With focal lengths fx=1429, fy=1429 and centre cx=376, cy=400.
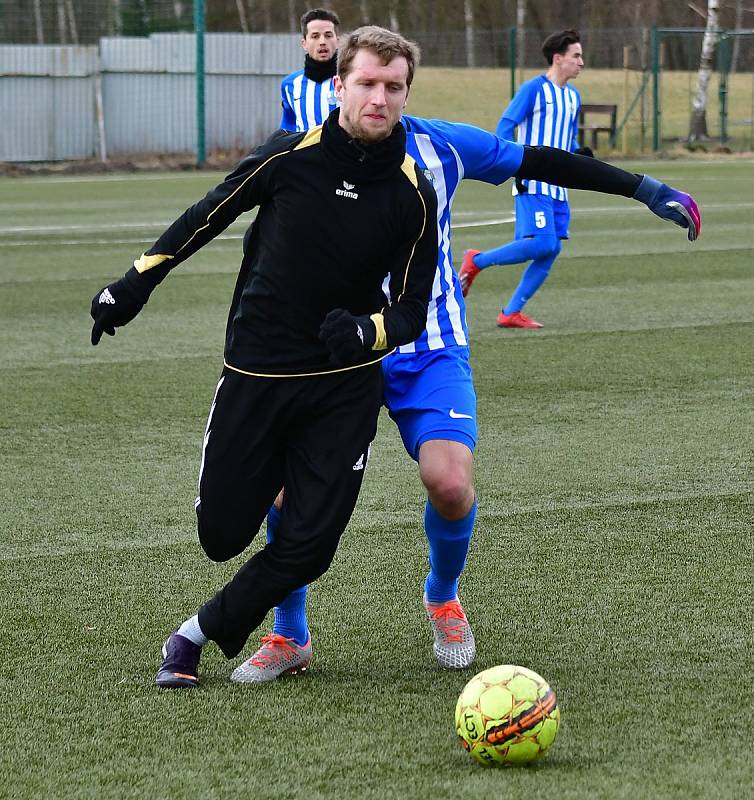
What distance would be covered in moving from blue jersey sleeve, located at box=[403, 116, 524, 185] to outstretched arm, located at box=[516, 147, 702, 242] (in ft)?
0.17

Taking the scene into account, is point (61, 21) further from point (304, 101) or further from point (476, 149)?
point (476, 149)

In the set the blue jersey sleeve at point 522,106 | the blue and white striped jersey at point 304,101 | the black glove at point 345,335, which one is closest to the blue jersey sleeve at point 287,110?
the blue and white striped jersey at point 304,101

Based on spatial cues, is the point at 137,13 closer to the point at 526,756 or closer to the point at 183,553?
the point at 183,553

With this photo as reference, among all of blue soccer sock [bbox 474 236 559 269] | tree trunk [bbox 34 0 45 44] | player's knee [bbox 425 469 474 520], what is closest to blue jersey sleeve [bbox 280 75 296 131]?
blue soccer sock [bbox 474 236 559 269]

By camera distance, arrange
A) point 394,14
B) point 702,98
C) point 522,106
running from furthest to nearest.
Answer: point 394,14 < point 702,98 < point 522,106

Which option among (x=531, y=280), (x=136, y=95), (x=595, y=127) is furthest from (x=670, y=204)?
(x=595, y=127)

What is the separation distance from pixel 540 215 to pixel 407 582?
251 inches

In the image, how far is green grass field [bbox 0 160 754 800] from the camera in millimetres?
3650

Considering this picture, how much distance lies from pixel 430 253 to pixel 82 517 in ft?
8.64

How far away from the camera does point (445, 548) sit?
446cm

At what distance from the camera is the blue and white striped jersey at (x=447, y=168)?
4480 millimetres

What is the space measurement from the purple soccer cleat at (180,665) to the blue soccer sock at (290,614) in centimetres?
28

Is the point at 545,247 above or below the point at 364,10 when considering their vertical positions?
below

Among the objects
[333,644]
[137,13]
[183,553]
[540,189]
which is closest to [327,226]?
[333,644]
